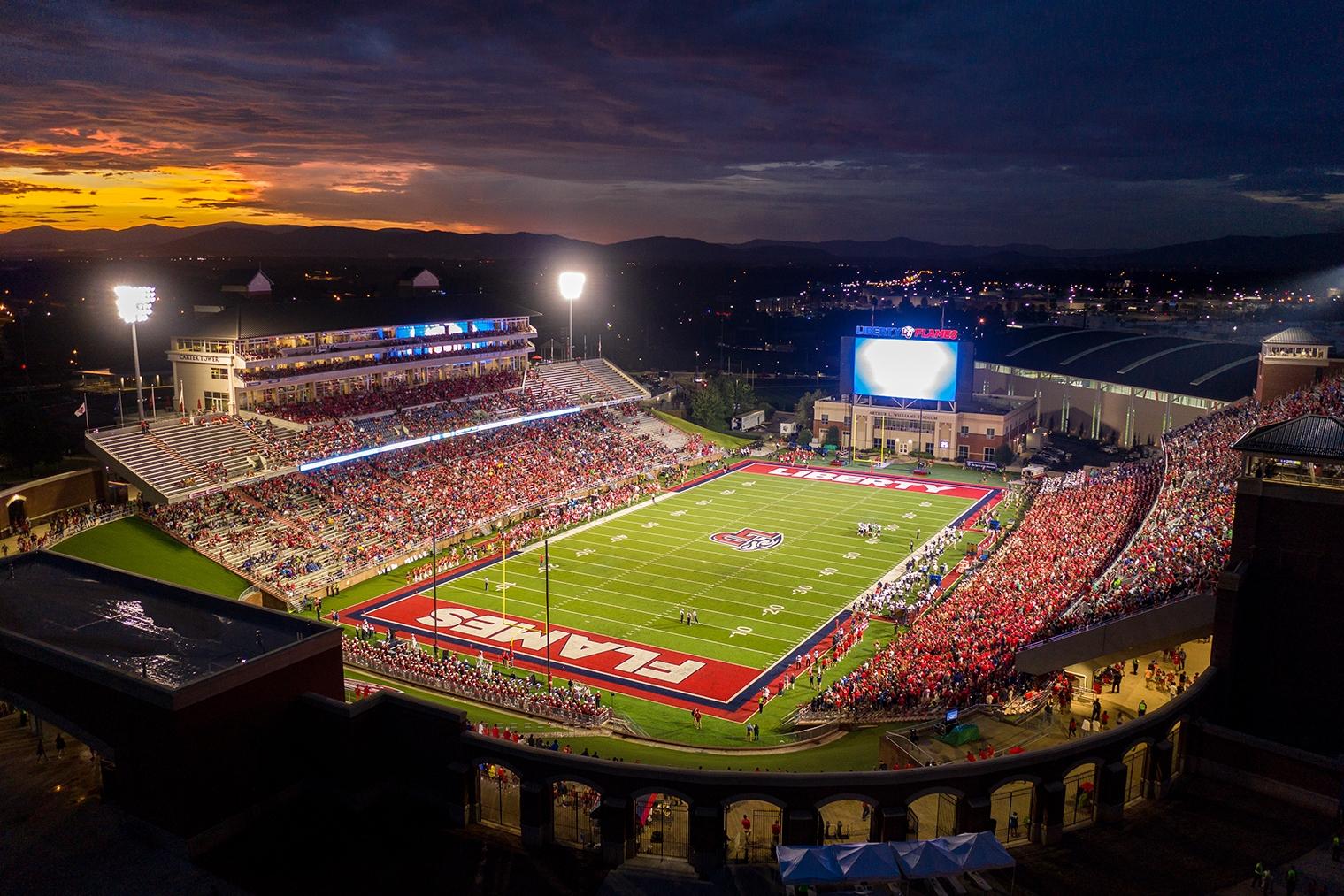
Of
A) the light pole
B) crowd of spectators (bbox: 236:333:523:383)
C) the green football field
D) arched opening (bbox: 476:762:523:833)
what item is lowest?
the green football field

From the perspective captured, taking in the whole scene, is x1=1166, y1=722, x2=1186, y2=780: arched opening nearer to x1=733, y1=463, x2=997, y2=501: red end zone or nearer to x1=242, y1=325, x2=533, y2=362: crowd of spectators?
x1=733, y1=463, x2=997, y2=501: red end zone

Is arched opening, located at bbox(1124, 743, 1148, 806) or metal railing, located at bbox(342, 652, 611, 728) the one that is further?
metal railing, located at bbox(342, 652, 611, 728)

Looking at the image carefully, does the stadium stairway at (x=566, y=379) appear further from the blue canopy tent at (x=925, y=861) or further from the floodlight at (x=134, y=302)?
the blue canopy tent at (x=925, y=861)

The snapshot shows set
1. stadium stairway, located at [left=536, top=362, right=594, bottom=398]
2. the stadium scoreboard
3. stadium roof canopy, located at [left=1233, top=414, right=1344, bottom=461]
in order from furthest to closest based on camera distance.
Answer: stadium stairway, located at [left=536, top=362, right=594, bottom=398]
the stadium scoreboard
stadium roof canopy, located at [left=1233, top=414, right=1344, bottom=461]

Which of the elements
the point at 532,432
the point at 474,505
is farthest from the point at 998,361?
the point at 474,505

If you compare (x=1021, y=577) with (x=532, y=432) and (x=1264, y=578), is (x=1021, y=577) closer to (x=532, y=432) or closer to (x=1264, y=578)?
(x=1264, y=578)

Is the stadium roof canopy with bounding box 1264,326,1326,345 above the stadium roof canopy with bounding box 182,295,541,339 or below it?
below

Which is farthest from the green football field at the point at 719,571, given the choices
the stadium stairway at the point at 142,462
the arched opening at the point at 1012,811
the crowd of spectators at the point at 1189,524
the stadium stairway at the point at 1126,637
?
the arched opening at the point at 1012,811

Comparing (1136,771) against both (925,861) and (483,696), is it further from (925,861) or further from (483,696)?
(483,696)

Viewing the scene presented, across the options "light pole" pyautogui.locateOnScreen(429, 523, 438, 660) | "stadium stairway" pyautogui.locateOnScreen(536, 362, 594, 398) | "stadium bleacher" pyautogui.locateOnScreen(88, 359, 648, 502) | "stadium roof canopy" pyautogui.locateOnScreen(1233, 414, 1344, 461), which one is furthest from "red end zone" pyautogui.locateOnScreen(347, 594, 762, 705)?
"stadium stairway" pyautogui.locateOnScreen(536, 362, 594, 398)
